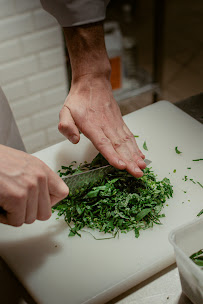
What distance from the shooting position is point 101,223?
1.21 m

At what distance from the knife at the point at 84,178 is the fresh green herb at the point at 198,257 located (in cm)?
42

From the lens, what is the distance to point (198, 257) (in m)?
0.96

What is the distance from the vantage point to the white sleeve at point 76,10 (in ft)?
4.81

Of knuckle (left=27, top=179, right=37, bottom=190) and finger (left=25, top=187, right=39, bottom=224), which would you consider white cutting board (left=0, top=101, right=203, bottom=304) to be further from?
knuckle (left=27, top=179, right=37, bottom=190)

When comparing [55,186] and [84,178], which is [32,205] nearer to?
[55,186]

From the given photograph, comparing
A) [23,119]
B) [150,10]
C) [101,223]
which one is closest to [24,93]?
[23,119]

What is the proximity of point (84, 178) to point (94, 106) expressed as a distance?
332 millimetres

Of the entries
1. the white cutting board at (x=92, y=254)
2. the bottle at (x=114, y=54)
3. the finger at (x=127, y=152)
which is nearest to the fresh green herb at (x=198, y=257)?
the white cutting board at (x=92, y=254)

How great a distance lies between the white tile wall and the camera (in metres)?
2.15

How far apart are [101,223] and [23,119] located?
141cm

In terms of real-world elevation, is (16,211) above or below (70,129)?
above

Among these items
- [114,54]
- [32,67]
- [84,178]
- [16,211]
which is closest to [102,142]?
[84,178]

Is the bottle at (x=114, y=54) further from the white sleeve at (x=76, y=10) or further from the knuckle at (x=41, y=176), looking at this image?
the knuckle at (x=41, y=176)

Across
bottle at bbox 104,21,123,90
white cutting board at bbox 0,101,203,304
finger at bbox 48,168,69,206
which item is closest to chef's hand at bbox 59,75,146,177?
white cutting board at bbox 0,101,203,304
